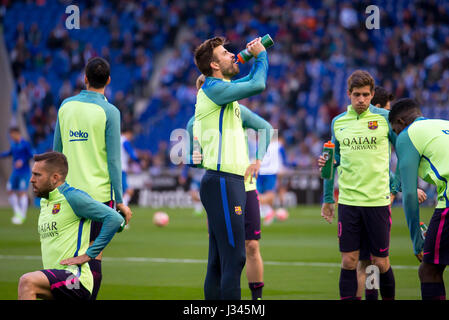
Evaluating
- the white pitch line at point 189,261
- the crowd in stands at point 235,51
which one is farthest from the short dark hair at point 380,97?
the crowd in stands at point 235,51

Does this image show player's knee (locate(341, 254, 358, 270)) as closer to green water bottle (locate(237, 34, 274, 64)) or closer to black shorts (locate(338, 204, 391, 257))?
black shorts (locate(338, 204, 391, 257))

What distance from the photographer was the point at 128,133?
18.4 metres

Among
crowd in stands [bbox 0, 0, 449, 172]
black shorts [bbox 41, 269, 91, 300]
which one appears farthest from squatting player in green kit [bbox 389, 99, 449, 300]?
crowd in stands [bbox 0, 0, 449, 172]

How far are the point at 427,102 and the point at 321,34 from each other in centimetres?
676

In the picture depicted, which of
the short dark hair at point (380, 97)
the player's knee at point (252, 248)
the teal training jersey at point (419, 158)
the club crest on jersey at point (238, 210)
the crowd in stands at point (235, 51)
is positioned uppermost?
the crowd in stands at point (235, 51)

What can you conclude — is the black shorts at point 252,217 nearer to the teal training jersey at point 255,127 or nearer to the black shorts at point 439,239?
the teal training jersey at point 255,127

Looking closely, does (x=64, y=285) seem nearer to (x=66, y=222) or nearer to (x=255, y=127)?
(x=66, y=222)

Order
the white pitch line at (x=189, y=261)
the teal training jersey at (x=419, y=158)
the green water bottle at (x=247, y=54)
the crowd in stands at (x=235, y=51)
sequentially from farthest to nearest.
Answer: the crowd in stands at (x=235, y=51) → the white pitch line at (x=189, y=261) → the green water bottle at (x=247, y=54) → the teal training jersey at (x=419, y=158)

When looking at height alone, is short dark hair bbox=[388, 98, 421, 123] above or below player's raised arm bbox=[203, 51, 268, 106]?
below

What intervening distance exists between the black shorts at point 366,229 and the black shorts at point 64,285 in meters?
2.88

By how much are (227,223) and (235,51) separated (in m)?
26.7

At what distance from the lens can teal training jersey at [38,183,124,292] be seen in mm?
5602

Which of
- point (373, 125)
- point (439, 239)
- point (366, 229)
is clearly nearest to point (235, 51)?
point (373, 125)

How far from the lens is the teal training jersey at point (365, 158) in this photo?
7387 mm
